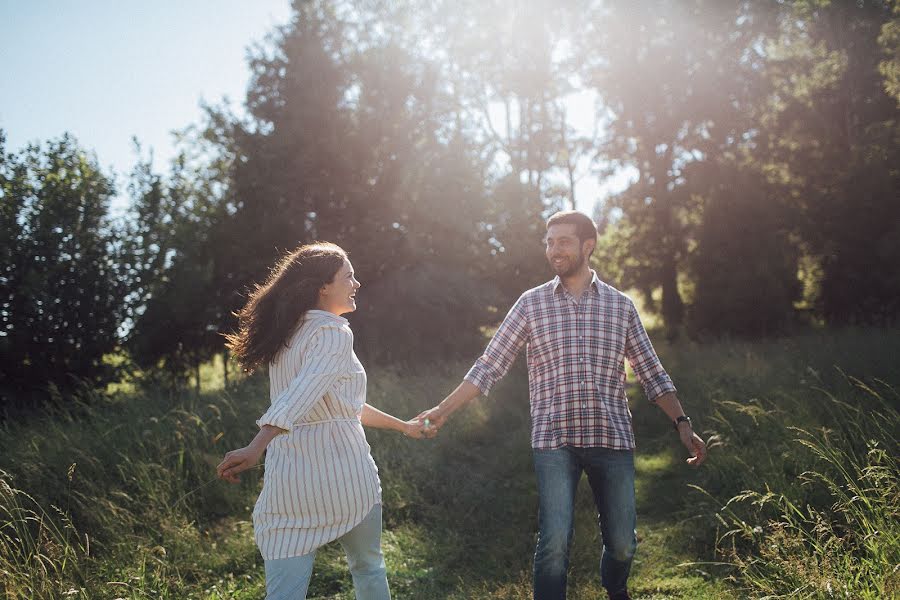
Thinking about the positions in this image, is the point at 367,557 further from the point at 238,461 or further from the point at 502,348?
the point at 502,348

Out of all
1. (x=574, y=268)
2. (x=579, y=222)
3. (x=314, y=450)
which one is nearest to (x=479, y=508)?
(x=574, y=268)

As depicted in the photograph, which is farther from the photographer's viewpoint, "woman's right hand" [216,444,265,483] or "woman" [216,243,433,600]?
"woman" [216,243,433,600]

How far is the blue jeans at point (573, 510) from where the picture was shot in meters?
3.72

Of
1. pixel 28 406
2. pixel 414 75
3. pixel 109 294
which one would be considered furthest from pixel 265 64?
pixel 28 406

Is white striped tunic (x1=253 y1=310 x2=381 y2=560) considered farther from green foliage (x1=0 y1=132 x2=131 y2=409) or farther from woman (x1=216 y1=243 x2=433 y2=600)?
green foliage (x1=0 y1=132 x2=131 y2=409)

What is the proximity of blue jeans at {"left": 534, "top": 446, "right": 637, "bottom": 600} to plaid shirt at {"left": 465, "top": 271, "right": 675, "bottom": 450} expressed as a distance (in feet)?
0.28

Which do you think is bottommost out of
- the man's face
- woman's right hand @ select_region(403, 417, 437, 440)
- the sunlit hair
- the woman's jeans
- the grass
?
the grass

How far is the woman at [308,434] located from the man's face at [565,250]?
49.1 inches

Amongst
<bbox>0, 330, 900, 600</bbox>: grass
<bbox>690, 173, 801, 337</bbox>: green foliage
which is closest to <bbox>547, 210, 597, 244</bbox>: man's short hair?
<bbox>0, 330, 900, 600</bbox>: grass

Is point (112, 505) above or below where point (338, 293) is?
Result: below

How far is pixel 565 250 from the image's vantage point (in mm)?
4086

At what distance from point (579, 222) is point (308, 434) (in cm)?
198

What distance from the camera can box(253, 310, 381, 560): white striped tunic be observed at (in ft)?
9.88

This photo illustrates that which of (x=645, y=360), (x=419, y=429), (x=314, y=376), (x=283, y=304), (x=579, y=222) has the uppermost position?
(x=579, y=222)
